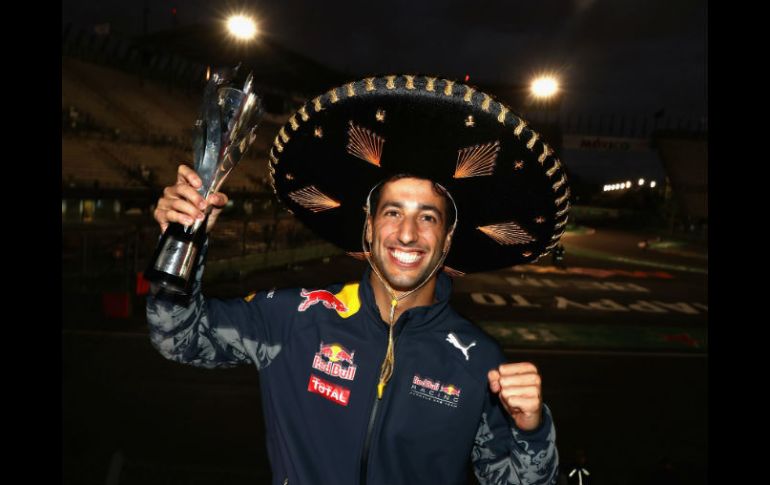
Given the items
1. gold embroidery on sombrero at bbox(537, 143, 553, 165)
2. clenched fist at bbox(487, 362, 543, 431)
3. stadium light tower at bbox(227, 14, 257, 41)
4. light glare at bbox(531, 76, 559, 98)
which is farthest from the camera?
light glare at bbox(531, 76, 559, 98)

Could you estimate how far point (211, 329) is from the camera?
7.93 ft

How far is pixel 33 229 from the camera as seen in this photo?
2.61 meters

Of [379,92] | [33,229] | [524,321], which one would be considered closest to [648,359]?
[524,321]

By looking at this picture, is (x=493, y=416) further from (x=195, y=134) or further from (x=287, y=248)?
(x=287, y=248)

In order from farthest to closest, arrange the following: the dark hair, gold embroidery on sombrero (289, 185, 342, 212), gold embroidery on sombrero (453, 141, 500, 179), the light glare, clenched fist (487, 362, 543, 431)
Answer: the light glare, gold embroidery on sombrero (289, 185, 342, 212), the dark hair, gold embroidery on sombrero (453, 141, 500, 179), clenched fist (487, 362, 543, 431)

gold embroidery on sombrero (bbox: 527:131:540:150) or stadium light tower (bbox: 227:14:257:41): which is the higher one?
stadium light tower (bbox: 227:14:257:41)

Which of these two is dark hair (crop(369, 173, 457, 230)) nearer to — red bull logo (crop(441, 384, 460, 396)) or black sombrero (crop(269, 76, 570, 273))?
black sombrero (crop(269, 76, 570, 273))

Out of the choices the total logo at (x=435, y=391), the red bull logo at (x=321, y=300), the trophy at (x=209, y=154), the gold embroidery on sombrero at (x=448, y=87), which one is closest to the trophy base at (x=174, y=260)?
the trophy at (x=209, y=154)

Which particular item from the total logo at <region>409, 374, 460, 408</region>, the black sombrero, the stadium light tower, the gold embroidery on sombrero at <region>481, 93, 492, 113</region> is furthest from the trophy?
the stadium light tower

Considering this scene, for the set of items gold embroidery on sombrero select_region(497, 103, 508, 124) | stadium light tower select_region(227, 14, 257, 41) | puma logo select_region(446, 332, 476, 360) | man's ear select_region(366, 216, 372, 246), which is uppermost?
stadium light tower select_region(227, 14, 257, 41)

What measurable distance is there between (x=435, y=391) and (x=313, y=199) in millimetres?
1339

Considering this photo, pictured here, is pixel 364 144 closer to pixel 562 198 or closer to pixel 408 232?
pixel 408 232

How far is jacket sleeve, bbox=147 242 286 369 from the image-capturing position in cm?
220

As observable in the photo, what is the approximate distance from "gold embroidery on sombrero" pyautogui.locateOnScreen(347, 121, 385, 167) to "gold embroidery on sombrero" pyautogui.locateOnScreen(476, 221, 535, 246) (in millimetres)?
764
